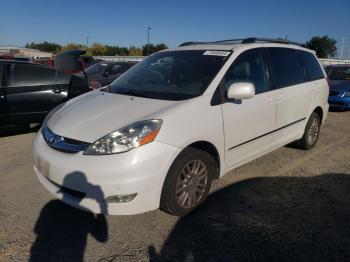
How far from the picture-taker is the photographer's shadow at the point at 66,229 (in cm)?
283

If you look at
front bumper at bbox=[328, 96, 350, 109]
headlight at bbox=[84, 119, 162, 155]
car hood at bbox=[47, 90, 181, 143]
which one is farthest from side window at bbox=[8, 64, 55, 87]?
front bumper at bbox=[328, 96, 350, 109]

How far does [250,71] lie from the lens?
413 centimetres

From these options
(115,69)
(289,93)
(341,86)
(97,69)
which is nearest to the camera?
(289,93)

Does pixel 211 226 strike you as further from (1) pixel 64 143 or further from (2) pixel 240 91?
(1) pixel 64 143

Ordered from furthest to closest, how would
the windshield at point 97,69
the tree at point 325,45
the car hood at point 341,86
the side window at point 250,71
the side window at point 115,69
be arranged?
the tree at point 325,45 → the windshield at point 97,69 → the side window at point 115,69 → the car hood at point 341,86 → the side window at point 250,71

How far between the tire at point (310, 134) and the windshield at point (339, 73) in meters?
6.66

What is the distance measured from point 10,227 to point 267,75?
340 cm

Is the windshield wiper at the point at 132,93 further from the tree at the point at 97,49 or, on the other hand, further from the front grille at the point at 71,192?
the tree at the point at 97,49

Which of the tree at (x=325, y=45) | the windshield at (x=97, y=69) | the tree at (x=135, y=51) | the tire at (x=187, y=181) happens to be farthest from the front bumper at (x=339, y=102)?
the tree at (x=135, y=51)

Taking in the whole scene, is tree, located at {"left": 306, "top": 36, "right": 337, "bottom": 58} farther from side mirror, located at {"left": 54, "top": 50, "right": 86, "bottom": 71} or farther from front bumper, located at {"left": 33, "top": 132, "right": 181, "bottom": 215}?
front bumper, located at {"left": 33, "top": 132, "right": 181, "bottom": 215}

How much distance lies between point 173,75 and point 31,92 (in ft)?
11.2

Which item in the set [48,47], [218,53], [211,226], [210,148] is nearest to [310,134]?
[218,53]

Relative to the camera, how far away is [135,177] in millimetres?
2854

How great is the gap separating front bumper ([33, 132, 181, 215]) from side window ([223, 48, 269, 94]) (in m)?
1.27
